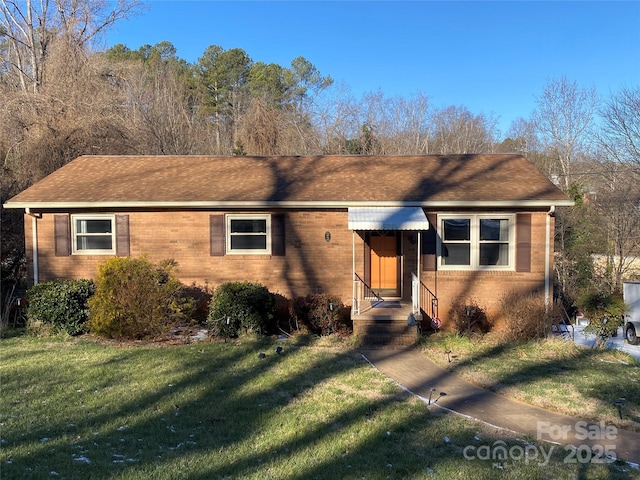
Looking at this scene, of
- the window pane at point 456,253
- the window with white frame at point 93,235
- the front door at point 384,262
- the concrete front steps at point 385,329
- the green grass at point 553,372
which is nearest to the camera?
the green grass at point 553,372

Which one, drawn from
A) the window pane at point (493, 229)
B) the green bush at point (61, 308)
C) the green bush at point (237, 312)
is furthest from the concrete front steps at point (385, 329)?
the green bush at point (61, 308)

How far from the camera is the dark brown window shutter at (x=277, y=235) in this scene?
1119 cm

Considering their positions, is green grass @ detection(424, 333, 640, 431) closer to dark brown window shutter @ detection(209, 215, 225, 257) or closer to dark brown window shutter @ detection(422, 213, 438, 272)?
dark brown window shutter @ detection(422, 213, 438, 272)

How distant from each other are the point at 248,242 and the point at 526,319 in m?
6.54

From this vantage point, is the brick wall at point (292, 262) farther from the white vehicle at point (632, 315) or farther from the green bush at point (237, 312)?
the white vehicle at point (632, 315)

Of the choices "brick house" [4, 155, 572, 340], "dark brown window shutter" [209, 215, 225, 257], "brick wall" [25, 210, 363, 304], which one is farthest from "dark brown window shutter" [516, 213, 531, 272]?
"dark brown window shutter" [209, 215, 225, 257]

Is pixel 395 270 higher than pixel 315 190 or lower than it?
lower

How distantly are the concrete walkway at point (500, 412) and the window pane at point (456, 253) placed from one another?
3.62m

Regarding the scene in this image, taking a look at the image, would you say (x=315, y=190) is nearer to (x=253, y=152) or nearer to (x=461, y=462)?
(x=461, y=462)

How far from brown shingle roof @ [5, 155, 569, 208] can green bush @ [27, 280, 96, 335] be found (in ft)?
7.09

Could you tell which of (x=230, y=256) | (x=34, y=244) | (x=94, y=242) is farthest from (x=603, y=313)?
(x=34, y=244)

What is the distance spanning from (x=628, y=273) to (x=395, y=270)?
43.1 ft

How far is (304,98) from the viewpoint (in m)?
35.3

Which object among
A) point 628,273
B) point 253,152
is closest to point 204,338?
point 628,273
